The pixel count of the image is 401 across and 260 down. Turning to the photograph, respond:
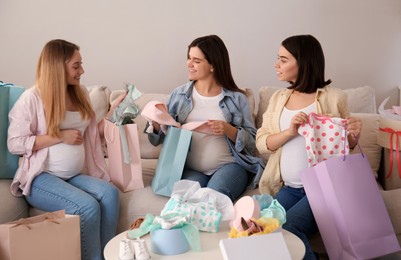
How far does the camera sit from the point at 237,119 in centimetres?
261

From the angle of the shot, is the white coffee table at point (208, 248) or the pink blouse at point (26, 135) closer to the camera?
the white coffee table at point (208, 248)

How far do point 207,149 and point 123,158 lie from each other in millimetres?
390

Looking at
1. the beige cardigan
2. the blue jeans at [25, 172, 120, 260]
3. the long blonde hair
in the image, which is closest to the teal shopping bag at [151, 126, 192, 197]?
the blue jeans at [25, 172, 120, 260]

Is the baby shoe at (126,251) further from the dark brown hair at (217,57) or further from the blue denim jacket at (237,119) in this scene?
the dark brown hair at (217,57)

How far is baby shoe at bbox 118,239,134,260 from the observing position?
158 cm

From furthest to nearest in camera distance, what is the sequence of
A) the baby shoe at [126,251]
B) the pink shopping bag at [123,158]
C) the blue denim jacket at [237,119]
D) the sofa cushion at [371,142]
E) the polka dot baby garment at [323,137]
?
1. the sofa cushion at [371,142]
2. the blue denim jacket at [237,119]
3. the pink shopping bag at [123,158]
4. the polka dot baby garment at [323,137]
5. the baby shoe at [126,251]

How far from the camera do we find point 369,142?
2.68m

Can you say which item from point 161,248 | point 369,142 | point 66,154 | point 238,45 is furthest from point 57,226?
point 238,45

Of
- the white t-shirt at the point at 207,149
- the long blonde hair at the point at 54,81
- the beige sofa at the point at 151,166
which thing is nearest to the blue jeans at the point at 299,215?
the beige sofa at the point at 151,166

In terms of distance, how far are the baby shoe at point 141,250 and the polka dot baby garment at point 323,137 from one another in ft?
2.65

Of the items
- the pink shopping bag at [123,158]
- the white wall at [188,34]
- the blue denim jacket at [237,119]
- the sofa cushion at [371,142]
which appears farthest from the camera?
the white wall at [188,34]

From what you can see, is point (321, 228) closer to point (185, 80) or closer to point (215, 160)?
point (215, 160)

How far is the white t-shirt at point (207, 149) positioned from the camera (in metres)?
2.54

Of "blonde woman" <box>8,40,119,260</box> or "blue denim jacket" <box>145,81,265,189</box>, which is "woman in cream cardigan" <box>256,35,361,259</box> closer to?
"blue denim jacket" <box>145,81,265,189</box>
